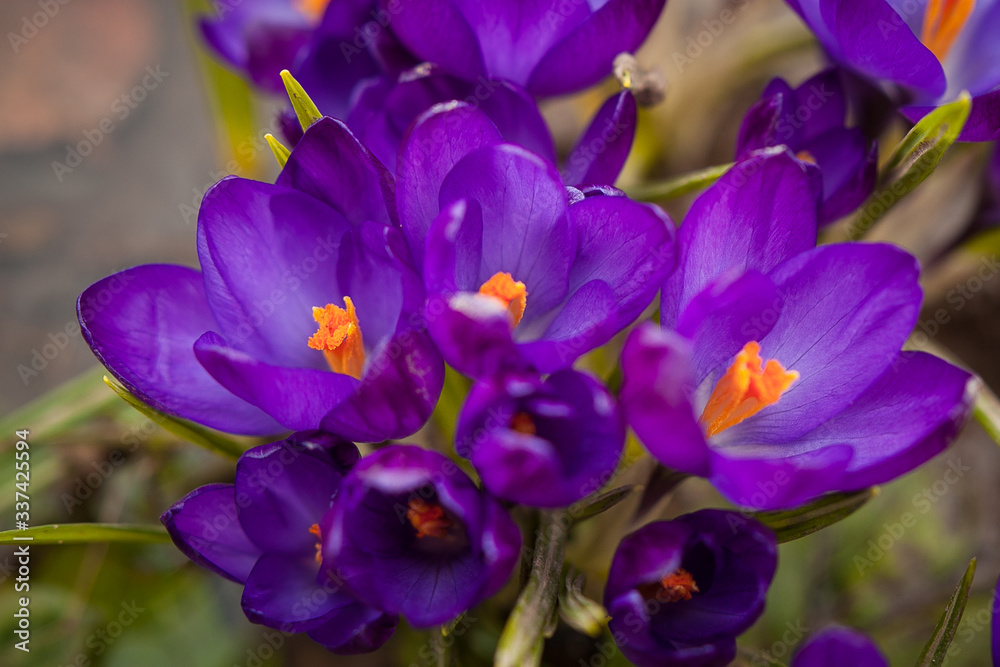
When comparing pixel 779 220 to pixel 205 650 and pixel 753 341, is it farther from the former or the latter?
pixel 205 650

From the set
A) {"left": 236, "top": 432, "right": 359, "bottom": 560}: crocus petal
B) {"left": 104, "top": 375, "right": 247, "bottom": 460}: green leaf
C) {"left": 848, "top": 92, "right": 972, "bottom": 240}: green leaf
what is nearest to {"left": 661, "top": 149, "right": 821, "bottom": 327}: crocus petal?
{"left": 848, "top": 92, "right": 972, "bottom": 240}: green leaf

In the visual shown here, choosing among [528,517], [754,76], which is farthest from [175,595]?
[754,76]

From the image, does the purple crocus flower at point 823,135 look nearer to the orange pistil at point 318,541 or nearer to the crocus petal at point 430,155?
the crocus petal at point 430,155

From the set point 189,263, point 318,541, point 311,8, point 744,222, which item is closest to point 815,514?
point 744,222

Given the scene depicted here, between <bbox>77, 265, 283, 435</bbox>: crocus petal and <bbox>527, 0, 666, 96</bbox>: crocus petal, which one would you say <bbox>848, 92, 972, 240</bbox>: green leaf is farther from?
<bbox>77, 265, 283, 435</bbox>: crocus petal

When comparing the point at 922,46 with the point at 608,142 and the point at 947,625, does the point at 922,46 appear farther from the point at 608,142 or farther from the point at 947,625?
the point at 947,625

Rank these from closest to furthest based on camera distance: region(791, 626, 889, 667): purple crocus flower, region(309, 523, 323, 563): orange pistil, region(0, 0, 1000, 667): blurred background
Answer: region(309, 523, 323, 563): orange pistil < region(791, 626, 889, 667): purple crocus flower < region(0, 0, 1000, 667): blurred background
